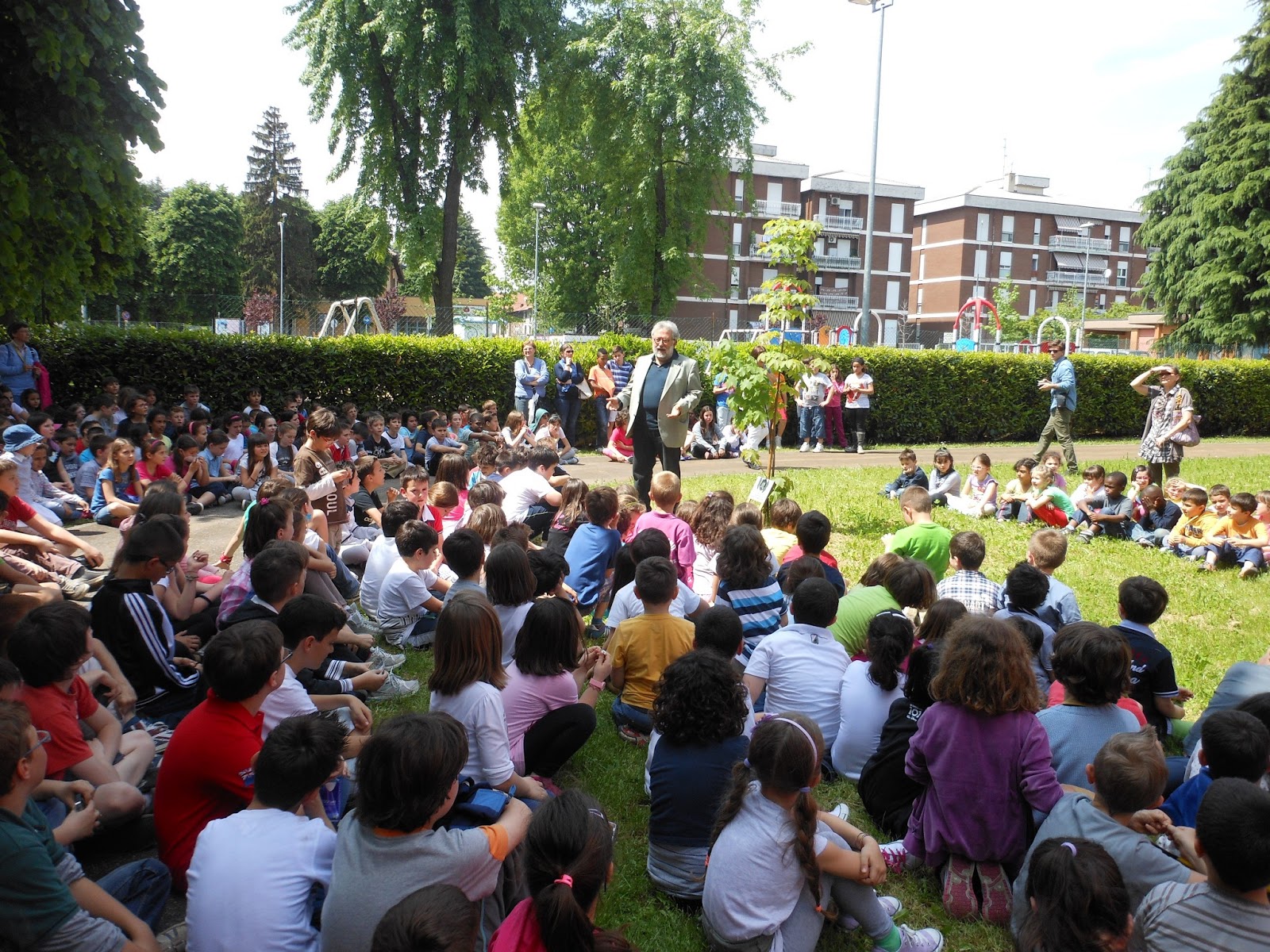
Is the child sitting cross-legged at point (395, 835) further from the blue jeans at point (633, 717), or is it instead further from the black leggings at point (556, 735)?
the blue jeans at point (633, 717)

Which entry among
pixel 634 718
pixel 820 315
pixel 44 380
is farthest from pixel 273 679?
pixel 820 315

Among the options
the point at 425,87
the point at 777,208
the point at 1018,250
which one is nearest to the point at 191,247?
the point at 777,208

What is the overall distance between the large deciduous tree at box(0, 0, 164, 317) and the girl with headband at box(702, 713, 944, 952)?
7100mm

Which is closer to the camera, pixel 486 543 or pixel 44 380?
pixel 486 543

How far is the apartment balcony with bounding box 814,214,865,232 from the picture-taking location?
2480 inches

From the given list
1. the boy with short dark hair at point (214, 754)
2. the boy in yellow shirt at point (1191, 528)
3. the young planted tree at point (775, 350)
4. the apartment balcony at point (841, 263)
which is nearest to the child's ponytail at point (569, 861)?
the boy with short dark hair at point (214, 754)

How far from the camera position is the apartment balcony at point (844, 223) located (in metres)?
63.0

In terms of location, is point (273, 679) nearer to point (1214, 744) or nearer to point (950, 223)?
point (1214, 744)

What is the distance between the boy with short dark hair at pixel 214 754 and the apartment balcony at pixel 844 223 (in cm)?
6422

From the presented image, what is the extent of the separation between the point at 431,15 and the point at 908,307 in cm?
5672

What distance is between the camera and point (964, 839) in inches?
130

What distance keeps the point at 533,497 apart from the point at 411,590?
2.40 meters

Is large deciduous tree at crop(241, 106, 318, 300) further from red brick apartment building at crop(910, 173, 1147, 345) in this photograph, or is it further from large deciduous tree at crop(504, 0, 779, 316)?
red brick apartment building at crop(910, 173, 1147, 345)

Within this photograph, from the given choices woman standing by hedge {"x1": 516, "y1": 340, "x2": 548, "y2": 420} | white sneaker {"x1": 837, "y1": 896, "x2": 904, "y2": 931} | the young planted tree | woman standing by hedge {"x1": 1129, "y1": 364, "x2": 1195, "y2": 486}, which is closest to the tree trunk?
woman standing by hedge {"x1": 516, "y1": 340, "x2": 548, "y2": 420}
